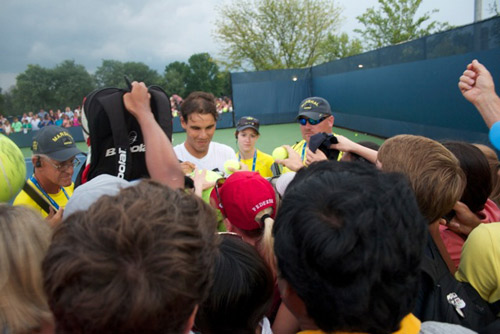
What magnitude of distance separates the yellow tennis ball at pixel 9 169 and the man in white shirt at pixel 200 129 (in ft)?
6.82

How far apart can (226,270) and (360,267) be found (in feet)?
2.22

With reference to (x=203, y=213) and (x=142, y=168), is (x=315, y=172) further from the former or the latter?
(x=142, y=168)

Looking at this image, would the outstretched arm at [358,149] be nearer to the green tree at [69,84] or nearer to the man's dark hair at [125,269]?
the man's dark hair at [125,269]

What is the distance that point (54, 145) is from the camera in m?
3.20

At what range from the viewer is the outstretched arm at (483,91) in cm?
214

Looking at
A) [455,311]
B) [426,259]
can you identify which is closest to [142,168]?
[426,259]

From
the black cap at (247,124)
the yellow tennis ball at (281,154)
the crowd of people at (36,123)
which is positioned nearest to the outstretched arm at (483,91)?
the yellow tennis ball at (281,154)

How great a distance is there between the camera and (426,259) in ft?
4.71

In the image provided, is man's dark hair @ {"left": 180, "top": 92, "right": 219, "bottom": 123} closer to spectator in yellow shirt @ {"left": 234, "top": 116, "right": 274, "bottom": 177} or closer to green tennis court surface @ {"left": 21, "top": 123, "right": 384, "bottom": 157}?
spectator in yellow shirt @ {"left": 234, "top": 116, "right": 274, "bottom": 177}

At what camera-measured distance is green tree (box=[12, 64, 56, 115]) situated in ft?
140

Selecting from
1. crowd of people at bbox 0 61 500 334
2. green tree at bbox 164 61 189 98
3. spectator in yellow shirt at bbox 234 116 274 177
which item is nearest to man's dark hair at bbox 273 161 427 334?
crowd of people at bbox 0 61 500 334

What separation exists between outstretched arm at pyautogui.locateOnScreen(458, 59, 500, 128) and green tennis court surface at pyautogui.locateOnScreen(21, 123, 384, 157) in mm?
10927

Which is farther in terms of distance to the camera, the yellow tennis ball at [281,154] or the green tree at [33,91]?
the green tree at [33,91]

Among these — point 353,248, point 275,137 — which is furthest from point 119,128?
point 275,137
